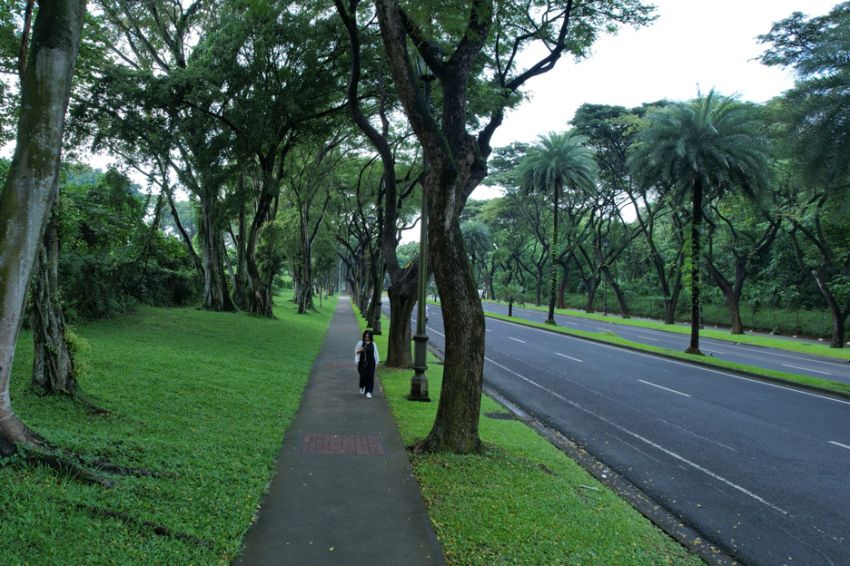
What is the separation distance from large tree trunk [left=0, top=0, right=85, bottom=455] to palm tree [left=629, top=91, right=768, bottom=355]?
819 inches

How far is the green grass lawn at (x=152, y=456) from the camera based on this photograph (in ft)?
13.2

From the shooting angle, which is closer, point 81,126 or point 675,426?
point 675,426

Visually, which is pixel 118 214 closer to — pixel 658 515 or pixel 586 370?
pixel 586 370

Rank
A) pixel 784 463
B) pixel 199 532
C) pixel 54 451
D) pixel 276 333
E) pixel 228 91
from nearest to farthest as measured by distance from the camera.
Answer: pixel 199 532 → pixel 54 451 → pixel 784 463 → pixel 228 91 → pixel 276 333

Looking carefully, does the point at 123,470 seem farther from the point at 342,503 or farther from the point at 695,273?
the point at 695,273

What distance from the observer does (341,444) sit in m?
7.69

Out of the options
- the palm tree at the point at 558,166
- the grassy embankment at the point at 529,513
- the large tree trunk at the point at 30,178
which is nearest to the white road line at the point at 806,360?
the palm tree at the point at 558,166

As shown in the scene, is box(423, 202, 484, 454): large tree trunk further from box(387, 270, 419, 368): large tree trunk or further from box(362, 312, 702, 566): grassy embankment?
box(387, 270, 419, 368): large tree trunk

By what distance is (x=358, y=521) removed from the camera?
5086mm

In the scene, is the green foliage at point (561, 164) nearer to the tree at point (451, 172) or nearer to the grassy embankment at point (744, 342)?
the grassy embankment at point (744, 342)

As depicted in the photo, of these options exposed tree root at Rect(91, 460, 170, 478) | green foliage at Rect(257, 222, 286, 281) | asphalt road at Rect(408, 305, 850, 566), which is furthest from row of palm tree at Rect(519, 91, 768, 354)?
exposed tree root at Rect(91, 460, 170, 478)

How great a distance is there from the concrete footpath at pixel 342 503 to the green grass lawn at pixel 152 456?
0.23 metres

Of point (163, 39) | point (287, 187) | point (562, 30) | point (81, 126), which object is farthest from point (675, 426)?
point (287, 187)

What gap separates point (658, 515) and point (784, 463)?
10.5 ft
